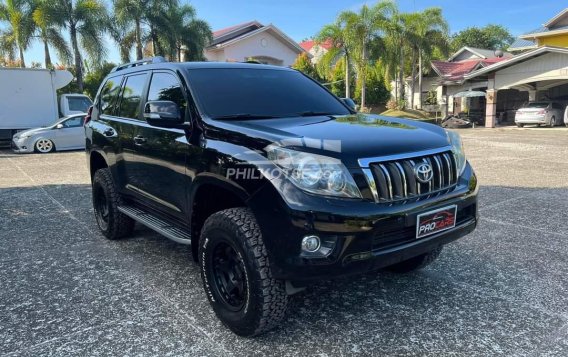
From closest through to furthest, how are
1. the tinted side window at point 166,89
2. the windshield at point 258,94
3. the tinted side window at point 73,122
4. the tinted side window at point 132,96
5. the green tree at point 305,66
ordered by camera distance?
the windshield at point 258,94 < the tinted side window at point 166,89 < the tinted side window at point 132,96 < the tinted side window at point 73,122 < the green tree at point 305,66

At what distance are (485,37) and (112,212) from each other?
7474cm

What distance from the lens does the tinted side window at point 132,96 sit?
4.35 metres

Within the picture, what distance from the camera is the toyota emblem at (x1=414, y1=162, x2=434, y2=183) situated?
2.81 metres

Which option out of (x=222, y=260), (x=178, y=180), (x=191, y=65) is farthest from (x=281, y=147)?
(x=191, y=65)

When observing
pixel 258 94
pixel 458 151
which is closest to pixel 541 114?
pixel 458 151

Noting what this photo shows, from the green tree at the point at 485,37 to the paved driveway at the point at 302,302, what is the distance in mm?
68742

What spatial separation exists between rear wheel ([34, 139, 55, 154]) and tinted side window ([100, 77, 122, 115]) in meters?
10.5

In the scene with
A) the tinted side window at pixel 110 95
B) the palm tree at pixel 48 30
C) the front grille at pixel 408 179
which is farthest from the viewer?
the palm tree at pixel 48 30

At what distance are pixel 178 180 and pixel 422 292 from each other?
2.12 meters

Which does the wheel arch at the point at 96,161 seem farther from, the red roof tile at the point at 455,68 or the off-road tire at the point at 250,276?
the red roof tile at the point at 455,68

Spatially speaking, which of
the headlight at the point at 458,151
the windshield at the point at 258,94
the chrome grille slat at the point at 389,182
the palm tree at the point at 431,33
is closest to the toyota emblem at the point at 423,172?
the chrome grille slat at the point at 389,182

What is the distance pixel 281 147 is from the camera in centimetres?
270

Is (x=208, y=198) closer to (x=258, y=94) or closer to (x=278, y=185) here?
(x=278, y=185)

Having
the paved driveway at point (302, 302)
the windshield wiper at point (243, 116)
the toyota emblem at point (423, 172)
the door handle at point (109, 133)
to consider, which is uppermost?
the windshield wiper at point (243, 116)
